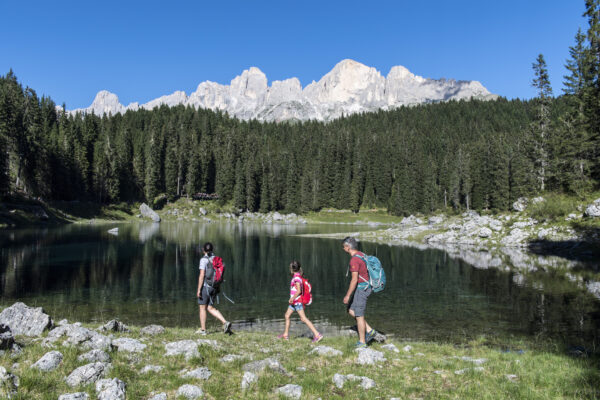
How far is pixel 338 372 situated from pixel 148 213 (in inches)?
4393

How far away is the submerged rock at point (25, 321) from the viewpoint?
11281 mm

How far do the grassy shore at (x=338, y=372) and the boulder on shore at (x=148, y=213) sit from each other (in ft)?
341

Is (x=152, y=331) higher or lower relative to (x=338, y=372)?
lower

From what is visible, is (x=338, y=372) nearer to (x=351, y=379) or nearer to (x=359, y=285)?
(x=351, y=379)

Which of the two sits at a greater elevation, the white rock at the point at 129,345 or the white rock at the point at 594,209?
the white rock at the point at 594,209

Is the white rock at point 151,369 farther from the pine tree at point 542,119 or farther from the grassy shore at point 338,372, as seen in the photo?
the pine tree at point 542,119

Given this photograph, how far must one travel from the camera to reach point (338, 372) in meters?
8.58

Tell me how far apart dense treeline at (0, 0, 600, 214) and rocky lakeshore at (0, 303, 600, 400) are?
63.0 meters

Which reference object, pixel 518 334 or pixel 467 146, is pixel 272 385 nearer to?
pixel 518 334

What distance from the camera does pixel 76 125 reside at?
12488 cm

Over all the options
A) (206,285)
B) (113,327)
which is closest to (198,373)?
(206,285)

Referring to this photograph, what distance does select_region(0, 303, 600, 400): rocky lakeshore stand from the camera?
6.95 meters

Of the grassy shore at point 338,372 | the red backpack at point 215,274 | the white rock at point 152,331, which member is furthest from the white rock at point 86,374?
the red backpack at point 215,274

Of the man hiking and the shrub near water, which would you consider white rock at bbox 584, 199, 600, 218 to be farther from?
the man hiking
